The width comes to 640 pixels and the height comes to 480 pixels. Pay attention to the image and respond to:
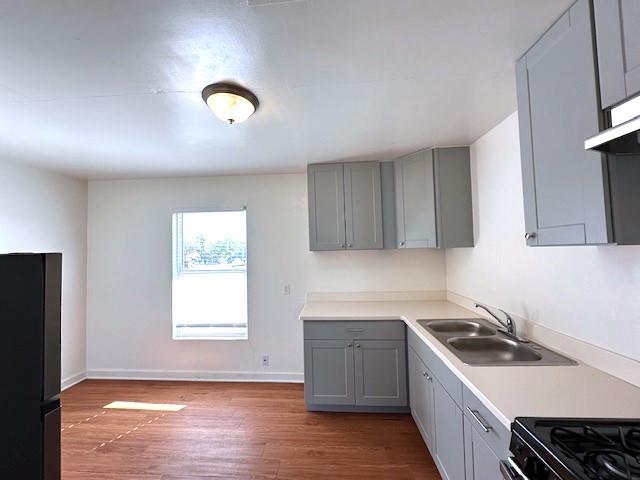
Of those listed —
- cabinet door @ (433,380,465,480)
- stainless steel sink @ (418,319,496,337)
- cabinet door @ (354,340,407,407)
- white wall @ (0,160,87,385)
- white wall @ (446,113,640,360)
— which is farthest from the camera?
white wall @ (0,160,87,385)

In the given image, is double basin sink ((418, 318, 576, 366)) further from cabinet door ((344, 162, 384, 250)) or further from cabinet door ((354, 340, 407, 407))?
cabinet door ((344, 162, 384, 250))

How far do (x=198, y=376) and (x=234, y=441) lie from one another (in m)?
1.36

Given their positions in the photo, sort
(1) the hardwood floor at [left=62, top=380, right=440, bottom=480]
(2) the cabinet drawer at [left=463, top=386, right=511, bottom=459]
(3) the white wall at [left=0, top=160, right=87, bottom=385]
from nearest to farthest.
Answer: (2) the cabinet drawer at [left=463, top=386, right=511, bottom=459] → (1) the hardwood floor at [left=62, top=380, right=440, bottom=480] → (3) the white wall at [left=0, top=160, right=87, bottom=385]

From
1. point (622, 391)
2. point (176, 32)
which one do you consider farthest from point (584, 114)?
point (176, 32)

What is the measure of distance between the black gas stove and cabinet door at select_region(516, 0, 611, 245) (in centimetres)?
60

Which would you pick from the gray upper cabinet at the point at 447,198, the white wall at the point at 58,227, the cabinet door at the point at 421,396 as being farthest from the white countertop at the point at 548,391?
the white wall at the point at 58,227

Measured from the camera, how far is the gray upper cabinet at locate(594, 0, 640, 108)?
0.86 m

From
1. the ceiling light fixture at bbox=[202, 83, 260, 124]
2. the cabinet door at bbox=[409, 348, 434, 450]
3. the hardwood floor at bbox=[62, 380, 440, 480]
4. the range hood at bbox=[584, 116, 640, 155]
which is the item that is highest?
the ceiling light fixture at bbox=[202, 83, 260, 124]

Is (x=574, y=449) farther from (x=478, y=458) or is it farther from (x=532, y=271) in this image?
(x=532, y=271)

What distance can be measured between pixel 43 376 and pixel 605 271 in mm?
2228

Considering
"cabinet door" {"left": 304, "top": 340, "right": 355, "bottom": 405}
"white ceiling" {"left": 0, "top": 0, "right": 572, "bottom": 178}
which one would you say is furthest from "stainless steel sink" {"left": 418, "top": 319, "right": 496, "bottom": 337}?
"white ceiling" {"left": 0, "top": 0, "right": 572, "bottom": 178}

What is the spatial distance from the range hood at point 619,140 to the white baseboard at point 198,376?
10.7ft

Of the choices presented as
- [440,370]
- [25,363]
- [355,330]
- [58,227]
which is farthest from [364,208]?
[58,227]

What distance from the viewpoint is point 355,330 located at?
269cm
